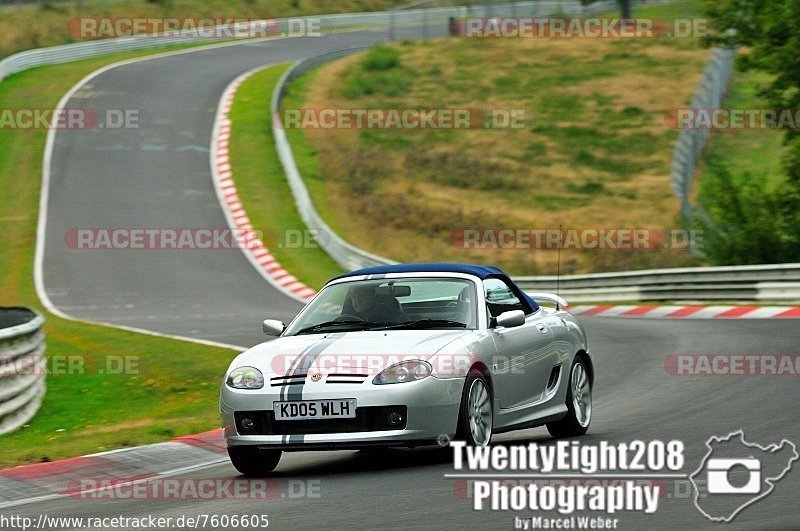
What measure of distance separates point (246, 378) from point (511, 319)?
199 cm

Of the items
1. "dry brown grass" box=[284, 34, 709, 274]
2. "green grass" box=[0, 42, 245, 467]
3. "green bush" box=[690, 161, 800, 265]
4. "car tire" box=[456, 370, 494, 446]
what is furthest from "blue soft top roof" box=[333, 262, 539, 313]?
"dry brown grass" box=[284, 34, 709, 274]

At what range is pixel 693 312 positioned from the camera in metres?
24.4

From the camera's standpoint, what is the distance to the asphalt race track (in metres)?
8.18

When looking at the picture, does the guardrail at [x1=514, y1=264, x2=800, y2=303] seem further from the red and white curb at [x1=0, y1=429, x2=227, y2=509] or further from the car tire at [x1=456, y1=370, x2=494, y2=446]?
the car tire at [x1=456, y1=370, x2=494, y2=446]

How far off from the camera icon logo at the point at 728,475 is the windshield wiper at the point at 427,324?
2.11m

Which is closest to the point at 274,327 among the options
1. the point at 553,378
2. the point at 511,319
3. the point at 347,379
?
the point at 347,379

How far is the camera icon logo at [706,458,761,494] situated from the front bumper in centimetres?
174

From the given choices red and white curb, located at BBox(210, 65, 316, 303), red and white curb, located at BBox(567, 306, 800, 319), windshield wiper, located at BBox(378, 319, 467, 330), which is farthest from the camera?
red and white curb, located at BBox(210, 65, 316, 303)

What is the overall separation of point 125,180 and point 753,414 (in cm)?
3051

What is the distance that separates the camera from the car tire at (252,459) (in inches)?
387

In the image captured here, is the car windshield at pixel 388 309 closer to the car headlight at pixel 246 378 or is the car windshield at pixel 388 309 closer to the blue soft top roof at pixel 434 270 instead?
the blue soft top roof at pixel 434 270

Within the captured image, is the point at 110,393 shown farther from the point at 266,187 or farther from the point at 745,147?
the point at 745,147

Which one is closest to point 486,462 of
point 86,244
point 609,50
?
point 86,244

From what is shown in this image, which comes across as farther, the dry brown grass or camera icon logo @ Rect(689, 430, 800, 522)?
the dry brown grass
